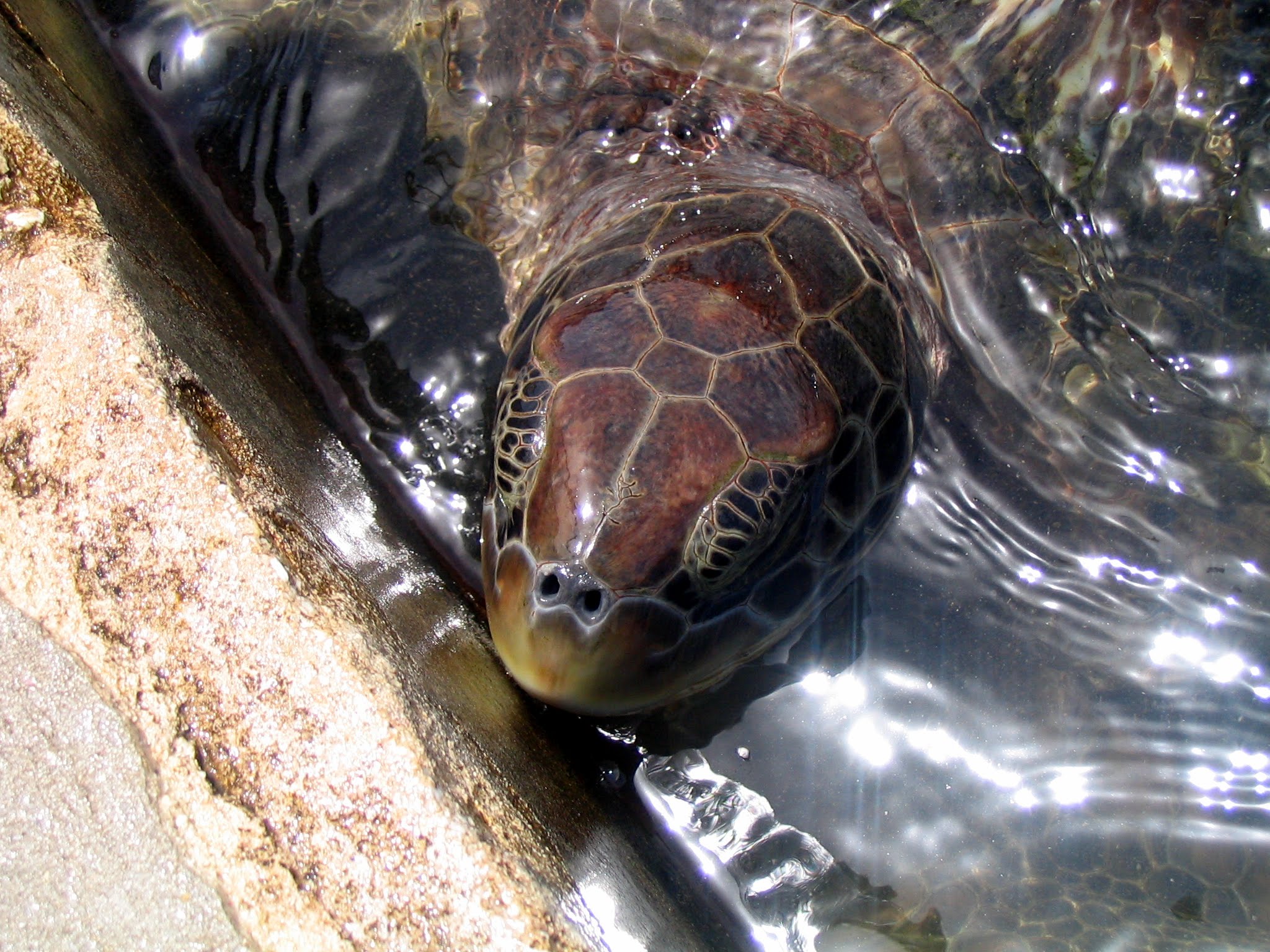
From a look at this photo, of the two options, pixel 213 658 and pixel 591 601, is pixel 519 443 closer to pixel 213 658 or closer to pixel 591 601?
pixel 591 601

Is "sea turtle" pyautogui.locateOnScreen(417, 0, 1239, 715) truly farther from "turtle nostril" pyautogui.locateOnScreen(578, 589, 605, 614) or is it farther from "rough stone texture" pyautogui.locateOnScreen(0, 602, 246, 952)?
"rough stone texture" pyautogui.locateOnScreen(0, 602, 246, 952)

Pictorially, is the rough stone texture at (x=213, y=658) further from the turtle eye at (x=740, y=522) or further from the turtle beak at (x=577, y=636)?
the turtle eye at (x=740, y=522)

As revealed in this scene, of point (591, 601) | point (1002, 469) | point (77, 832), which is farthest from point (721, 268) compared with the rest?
point (77, 832)

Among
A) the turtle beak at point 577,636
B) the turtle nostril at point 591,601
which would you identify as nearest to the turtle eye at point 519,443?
the turtle beak at point 577,636

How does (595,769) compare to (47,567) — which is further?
(595,769)

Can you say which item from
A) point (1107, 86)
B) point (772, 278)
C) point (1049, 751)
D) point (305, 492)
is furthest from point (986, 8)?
point (305, 492)

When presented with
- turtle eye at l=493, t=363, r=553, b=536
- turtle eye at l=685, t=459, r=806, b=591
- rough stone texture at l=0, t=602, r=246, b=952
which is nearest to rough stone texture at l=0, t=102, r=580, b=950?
rough stone texture at l=0, t=602, r=246, b=952

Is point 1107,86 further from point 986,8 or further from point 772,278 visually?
point 772,278
